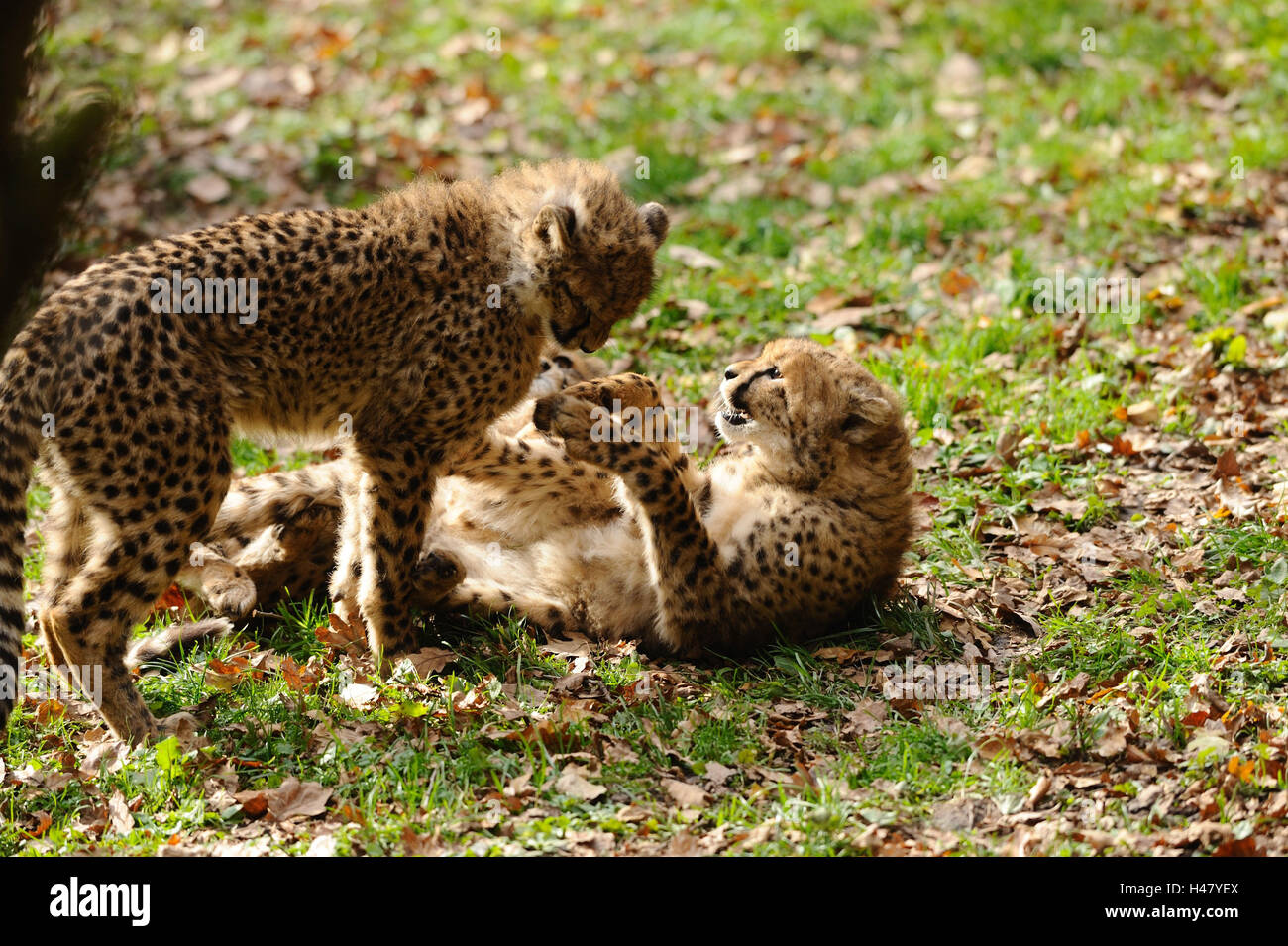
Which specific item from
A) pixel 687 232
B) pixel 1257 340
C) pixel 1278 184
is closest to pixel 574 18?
pixel 687 232

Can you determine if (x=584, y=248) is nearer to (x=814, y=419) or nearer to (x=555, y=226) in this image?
(x=555, y=226)

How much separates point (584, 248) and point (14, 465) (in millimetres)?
2210

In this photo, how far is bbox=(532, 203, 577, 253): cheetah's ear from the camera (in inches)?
206

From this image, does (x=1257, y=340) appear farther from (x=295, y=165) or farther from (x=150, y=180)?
(x=150, y=180)

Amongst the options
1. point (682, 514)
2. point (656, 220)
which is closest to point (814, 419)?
point (682, 514)

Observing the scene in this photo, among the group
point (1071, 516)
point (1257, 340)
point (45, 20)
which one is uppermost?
point (45, 20)

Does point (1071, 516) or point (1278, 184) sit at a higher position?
point (1278, 184)

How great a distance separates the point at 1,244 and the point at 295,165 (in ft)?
18.0

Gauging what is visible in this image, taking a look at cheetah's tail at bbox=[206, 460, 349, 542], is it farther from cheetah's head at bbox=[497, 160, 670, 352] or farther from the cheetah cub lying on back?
cheetah's head at bbox=[497, 160, 670, 352]

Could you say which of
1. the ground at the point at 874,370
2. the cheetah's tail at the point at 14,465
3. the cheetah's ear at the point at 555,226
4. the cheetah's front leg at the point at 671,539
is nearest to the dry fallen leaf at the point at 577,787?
the ground at the point at 874,370

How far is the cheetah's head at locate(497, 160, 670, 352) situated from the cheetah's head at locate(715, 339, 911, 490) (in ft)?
1.96

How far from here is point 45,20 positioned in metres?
5.01

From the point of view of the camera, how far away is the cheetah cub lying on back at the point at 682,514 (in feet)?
17.3
